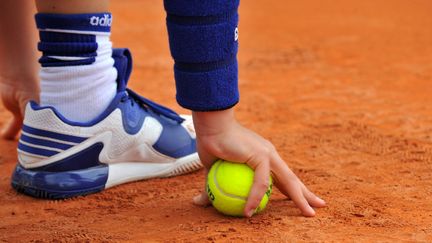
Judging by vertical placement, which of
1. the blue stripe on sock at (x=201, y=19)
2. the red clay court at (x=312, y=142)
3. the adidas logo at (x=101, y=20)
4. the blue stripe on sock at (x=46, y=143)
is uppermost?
the blue stripe on sock at (x=201, y=19)

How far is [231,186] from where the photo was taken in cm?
199

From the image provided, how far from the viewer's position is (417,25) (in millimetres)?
5375

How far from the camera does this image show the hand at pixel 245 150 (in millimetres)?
1897

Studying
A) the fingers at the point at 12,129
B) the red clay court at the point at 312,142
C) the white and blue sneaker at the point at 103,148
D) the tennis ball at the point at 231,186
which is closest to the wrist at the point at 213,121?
the tennis ball at the point at 231,186

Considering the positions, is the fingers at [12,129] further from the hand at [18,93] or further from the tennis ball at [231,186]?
the tennis ball at [231,186]

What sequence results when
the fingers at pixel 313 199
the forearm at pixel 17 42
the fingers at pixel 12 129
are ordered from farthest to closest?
the fingers at pixel 12 129 < the forearm at pixel 17 42 < the fingers at pixel 313 199

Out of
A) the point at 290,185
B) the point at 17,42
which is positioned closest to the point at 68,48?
the point at 17,42

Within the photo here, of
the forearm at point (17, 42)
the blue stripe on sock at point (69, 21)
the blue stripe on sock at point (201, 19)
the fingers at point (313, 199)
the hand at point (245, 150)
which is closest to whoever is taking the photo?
the blue stripe on sock at point (201, 19)

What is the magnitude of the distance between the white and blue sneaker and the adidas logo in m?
0.19

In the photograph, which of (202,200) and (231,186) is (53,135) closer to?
(202,200)

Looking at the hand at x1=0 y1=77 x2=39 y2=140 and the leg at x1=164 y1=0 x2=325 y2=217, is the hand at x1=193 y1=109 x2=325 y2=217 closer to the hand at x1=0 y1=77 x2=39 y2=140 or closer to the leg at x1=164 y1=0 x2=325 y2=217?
the leg at x1=164 y1=0 x2=325 y2=217

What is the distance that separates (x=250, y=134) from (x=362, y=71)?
2.33 metres

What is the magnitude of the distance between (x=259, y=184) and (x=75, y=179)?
676mm

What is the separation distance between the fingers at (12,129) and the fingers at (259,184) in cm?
131
